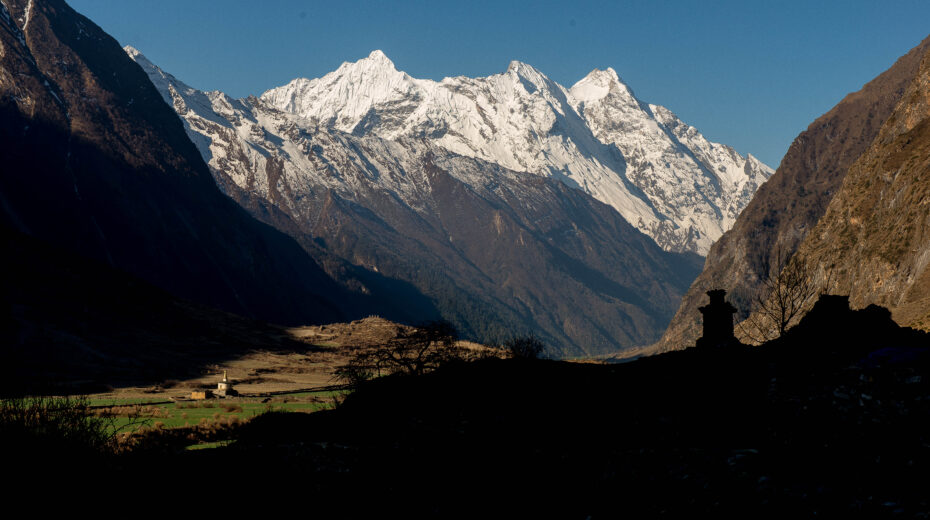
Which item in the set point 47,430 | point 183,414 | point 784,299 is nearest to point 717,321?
point 47,430

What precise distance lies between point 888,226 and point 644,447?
125520 millimetres

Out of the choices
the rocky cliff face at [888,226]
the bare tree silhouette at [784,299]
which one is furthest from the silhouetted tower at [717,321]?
the rocky cliff face at [888,226]

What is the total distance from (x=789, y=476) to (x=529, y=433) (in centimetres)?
1338

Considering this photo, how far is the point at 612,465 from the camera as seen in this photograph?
1694 centimetres

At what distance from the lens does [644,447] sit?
884 inches

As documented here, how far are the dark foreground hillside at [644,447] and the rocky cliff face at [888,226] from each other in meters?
50.9

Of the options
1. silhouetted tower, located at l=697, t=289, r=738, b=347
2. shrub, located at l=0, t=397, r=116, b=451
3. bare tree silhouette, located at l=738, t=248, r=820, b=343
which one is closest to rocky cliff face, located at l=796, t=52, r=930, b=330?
bare tree silhouette, located at l=738, t=248, r=820, b=343

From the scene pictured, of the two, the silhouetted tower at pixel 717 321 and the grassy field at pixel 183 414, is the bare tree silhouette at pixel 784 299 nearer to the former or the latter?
the silhouetted tower at pixel 717 321

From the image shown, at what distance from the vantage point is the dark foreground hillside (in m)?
13.3

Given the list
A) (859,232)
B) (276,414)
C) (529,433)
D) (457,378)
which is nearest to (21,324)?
(276,414)

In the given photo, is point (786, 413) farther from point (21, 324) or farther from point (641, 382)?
point (21, 324)

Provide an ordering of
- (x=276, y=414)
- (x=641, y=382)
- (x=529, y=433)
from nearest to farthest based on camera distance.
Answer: (x=529, y=433) → (x=641, y=382) → (x=276, y=414)

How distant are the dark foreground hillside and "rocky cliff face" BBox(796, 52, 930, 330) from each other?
50.9 m

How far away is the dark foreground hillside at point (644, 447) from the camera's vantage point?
13281 millimetres
